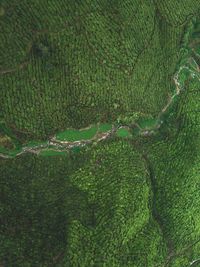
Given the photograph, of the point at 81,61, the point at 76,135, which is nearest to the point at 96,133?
the point at 76,135

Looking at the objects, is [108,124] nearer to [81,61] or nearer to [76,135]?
[76,135]

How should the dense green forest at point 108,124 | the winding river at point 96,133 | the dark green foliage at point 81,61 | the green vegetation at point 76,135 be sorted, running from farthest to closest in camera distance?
1. the green vegetation at point 76,135
2. the winding river at point 96,133
3. the dense green forest at point 108,124
4. the dark green foliage at point 81,61

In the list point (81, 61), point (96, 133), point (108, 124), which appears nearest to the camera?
point (81, 61)

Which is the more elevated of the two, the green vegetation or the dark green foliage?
the dark green foliage

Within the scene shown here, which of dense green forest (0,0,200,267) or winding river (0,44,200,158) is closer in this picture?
dense green forest (0,0,200,267)

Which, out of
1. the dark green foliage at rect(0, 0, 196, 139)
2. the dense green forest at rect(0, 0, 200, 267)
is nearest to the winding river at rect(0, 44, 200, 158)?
the dense green forest at rect(0, 0, 200, 267)

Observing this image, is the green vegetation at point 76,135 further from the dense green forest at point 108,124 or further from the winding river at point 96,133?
the dense green forest at point 108,124

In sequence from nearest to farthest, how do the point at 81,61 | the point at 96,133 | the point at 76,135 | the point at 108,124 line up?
the point at 81,61
the point at 76,135
the point at 96,133
the point at 108,124

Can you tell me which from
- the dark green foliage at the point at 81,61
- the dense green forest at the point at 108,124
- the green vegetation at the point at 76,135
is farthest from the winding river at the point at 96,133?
the dark green foliage at the point at 81,61

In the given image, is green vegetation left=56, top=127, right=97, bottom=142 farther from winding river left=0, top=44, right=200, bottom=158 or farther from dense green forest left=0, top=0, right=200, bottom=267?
dense green forest left=0, top=0, right=200, bottom=267
